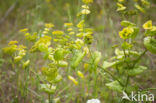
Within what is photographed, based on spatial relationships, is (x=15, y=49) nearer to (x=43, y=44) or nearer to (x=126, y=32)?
(x=43, y=44)

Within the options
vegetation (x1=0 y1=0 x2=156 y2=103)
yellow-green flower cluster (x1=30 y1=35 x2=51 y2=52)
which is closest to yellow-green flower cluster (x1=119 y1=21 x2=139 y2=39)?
vegetation (x1=0 y1=0 x2=156 y2=103)

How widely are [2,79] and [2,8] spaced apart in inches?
76.9

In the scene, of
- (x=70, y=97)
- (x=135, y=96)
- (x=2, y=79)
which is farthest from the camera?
(x=2, y=79)

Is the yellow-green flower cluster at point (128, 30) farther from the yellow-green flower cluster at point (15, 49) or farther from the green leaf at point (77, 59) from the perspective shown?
the yellow-green flower cluster at point (15, 49)

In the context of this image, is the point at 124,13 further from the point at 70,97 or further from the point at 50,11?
the point at 50,11

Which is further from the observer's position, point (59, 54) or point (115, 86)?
point (115, 86)

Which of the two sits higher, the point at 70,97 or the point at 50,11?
the point at 50,11

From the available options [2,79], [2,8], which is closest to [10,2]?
[2,8]

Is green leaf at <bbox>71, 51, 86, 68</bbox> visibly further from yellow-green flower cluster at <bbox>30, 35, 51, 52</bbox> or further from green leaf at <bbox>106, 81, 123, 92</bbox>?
green leaf at <bbox>106, 81, 123, 92</bbox>

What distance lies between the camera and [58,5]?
3293 millimetres

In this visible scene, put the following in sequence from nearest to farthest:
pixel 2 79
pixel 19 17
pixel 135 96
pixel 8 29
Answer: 1. pixel 135 96
2. pixel 2 79
3. pixel 8 29
4. pixel 19 17

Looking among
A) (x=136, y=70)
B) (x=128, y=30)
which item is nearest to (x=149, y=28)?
(x=128, y=30)

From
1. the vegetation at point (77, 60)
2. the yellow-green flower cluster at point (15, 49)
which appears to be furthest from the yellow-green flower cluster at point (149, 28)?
the yellow-green flower cluster at point (15, 49)

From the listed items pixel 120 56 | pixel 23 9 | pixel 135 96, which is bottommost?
pixel 135 96
